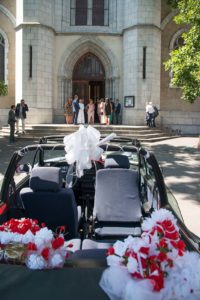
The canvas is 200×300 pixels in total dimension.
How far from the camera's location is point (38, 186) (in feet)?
13.2

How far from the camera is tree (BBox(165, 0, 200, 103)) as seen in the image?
14.9 metres

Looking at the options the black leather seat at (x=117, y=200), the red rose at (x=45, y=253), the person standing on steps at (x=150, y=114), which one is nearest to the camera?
the red rose at (x=45, y=253)

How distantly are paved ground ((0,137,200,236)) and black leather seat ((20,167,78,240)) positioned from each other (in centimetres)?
279

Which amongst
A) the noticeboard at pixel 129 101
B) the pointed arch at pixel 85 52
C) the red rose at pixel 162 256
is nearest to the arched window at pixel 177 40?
the noticeboard at pixel 129 101

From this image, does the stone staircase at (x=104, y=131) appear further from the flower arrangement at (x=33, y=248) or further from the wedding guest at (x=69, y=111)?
the flower arrangement at (x=33, y=248)

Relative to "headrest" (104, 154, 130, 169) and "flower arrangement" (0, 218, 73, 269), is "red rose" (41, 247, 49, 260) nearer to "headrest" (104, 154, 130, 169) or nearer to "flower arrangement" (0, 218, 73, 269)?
"flower arrangement" (0, 218, 73, 269)

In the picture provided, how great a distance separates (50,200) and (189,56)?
41.9 feet

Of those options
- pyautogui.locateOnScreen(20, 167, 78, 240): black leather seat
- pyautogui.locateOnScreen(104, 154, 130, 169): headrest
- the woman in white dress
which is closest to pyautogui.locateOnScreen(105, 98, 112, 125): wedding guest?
the woman in white dress

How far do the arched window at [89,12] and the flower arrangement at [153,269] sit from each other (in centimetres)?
2487

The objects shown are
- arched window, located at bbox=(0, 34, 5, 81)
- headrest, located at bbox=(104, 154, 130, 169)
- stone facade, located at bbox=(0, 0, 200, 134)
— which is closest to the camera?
headrest, located at bbox=(104, 154, 130, 169)

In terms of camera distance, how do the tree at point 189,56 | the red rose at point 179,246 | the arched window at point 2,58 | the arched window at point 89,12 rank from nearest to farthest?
the red rose at point 179,246 → the tree at point 189,56 → the arched window at point 89,12 → the arched window at point 2,58

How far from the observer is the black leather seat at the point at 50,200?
4.02m

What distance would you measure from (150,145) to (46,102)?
7.81 metres

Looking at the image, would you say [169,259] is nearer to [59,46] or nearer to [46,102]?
[46,102]
